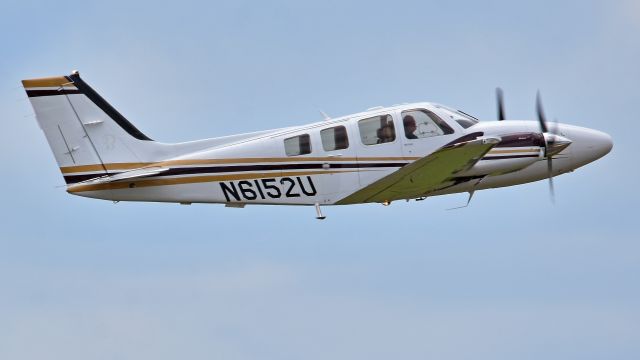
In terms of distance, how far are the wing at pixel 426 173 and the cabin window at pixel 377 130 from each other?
98 cm

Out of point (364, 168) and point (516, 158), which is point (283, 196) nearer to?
point (364, 168)

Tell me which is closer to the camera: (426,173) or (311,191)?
(426,173)

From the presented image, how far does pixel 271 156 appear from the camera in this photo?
77.5 ft

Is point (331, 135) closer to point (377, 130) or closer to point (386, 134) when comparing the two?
point (377, 130)

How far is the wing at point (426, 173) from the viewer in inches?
879

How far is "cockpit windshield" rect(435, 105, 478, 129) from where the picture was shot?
24277mm

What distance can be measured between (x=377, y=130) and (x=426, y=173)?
1.48 m

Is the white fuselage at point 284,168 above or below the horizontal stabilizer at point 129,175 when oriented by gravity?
below

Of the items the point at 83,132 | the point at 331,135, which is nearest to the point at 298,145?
the point at 331,135

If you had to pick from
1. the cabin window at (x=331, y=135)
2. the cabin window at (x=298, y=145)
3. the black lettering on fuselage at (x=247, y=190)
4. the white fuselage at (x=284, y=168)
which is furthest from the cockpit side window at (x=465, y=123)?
the black lettering on fuselage at (x=247, y=190)

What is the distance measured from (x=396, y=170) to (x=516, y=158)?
9.56 ft

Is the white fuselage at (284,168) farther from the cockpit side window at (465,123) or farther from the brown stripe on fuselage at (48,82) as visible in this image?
the brown stripe on fuselage at (48,82)

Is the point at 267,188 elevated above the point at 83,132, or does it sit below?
below

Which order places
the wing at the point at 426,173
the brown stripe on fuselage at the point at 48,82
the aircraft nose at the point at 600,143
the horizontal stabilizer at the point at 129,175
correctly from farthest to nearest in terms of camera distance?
the aircraft nose at the point at 600,143, the brown stripe on fuselage at the point at 48,82, the horizontal stabilizer at the point at 129,175, the wing at the point at 426,173
